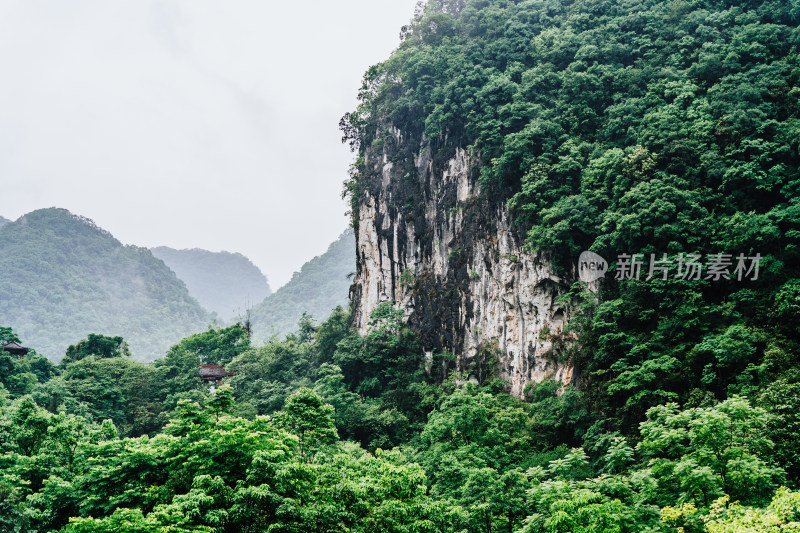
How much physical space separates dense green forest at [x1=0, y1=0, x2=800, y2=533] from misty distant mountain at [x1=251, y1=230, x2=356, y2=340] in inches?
1473

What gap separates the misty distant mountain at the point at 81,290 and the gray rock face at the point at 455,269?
41128 millimetres

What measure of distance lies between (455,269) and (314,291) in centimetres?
4767

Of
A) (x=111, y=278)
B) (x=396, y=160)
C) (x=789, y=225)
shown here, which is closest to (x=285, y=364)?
(x=396, y=160)

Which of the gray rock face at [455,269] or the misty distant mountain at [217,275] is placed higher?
the misty distant mountain at [217,275]

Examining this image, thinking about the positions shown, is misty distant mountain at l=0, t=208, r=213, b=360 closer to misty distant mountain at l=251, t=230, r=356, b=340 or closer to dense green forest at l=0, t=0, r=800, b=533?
misty distant mountain at l=251, t=230, r=356, b=340

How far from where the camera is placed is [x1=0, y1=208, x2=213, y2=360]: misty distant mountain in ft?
178

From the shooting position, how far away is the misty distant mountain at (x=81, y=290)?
54.4 meters

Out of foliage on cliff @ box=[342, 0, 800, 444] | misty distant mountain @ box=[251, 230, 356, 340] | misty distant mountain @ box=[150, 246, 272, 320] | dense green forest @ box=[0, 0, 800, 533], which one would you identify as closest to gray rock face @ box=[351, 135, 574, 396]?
dense green forest @ box=[0, 0, 800, 533]

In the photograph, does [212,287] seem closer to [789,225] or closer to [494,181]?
[494,181]

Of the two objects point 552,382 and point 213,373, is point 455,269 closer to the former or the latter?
point 552,382

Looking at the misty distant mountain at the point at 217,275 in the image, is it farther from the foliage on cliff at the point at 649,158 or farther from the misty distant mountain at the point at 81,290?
the foliage on cliff at the point at 649,158

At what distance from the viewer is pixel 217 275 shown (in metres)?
117
